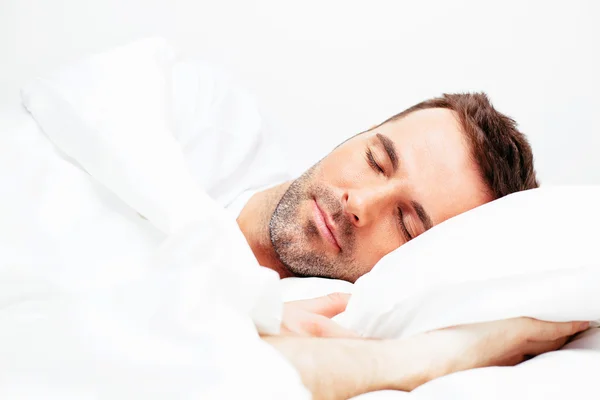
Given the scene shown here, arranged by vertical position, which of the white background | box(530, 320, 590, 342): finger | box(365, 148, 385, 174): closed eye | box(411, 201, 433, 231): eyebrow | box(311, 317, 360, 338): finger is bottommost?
box(311, 317, 360, 338): finger

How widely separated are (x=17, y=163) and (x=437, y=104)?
890 millimetres

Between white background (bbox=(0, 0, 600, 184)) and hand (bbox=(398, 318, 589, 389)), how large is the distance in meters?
0.95

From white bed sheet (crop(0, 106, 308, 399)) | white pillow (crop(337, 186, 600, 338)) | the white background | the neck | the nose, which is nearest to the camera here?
white bed sheet (crop(0, 106, 308, 399))

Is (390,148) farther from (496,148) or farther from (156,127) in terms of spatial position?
(156,127)

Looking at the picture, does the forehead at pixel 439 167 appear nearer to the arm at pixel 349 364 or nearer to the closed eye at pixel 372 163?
the closed eye at pixel 372 163

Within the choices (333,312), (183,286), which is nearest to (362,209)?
(333,312)

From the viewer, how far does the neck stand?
1.18 metres

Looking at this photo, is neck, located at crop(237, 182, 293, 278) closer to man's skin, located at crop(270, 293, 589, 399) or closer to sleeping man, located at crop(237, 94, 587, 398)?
sleeping man, located at crop(237, 94, 587, 398)

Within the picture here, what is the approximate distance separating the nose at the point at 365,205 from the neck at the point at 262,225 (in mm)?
195

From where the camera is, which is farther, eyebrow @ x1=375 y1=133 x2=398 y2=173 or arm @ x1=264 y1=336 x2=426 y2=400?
eyebrow @ x1=375 y1=133 x2=398 y2=173

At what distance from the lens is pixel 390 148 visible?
3.73 ft

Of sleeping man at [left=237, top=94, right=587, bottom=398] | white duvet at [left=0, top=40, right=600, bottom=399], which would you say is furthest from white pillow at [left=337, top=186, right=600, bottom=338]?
sleeping man at [left=237, top=94, right=587, bottom=398]

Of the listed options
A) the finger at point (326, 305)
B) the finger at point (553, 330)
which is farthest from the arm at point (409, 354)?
the finger at point (326, 305)

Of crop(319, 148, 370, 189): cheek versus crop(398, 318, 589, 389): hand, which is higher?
crop(319, 148, 370, 189): cheek
